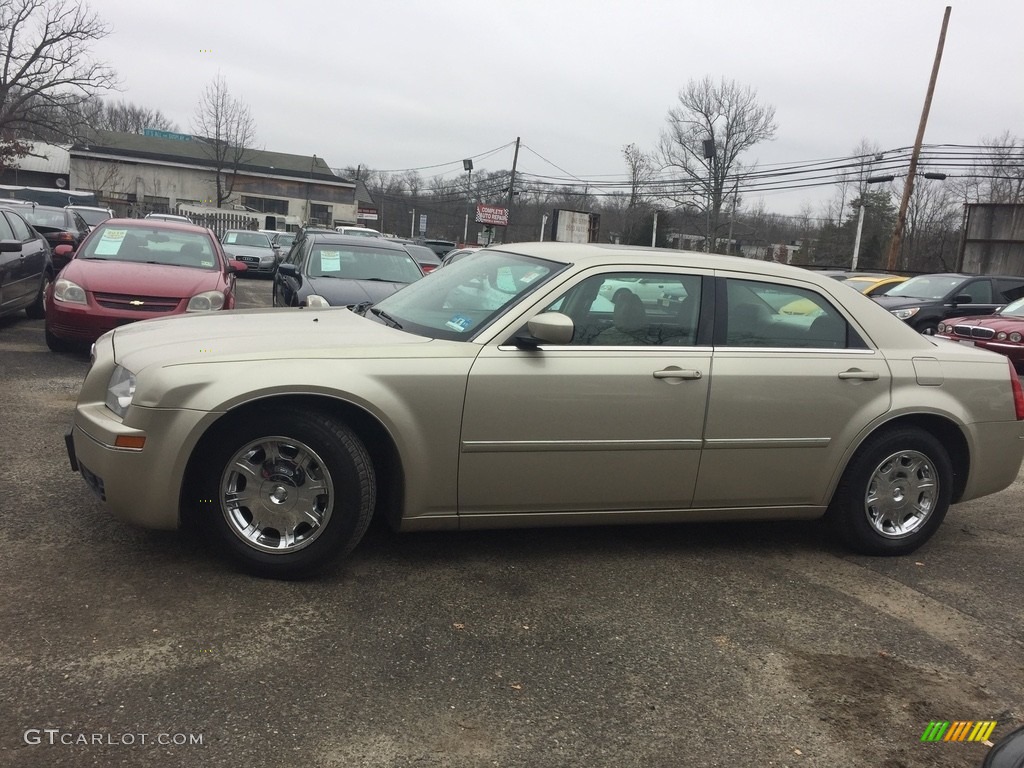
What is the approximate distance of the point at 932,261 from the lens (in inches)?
1796

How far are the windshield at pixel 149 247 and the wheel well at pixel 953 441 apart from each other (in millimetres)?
7207

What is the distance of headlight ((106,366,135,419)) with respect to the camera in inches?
137

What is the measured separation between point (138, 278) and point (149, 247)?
1.06 metres

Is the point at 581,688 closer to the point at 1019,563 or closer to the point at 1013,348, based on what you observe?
the point at 1019,563

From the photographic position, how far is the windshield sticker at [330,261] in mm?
9251

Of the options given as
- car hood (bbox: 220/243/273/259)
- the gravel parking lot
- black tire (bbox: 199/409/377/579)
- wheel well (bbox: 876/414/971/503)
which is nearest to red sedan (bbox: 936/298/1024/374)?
wheel well (bbox: 876/414/971/503)

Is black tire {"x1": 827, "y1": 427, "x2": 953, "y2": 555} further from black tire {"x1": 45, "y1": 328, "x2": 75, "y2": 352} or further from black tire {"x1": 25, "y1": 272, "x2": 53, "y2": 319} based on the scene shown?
black tire {"x1": 25, "y1": 272, "x2": 53, "y2": 319}

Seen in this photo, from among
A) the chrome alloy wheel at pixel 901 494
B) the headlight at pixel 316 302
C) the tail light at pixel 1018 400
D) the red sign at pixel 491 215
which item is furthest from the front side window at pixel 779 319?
the red sign at pixel 491 215

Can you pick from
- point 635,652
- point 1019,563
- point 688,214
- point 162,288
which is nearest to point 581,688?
point 635,652

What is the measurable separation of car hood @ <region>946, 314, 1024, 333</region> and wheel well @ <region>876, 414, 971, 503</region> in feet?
29.8

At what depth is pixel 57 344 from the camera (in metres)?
8.45

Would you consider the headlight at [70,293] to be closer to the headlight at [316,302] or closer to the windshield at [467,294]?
the headlight at [316,302]

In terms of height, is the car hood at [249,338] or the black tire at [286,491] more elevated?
the car hood at [249,338]

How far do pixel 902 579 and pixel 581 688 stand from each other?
87.4 inches
